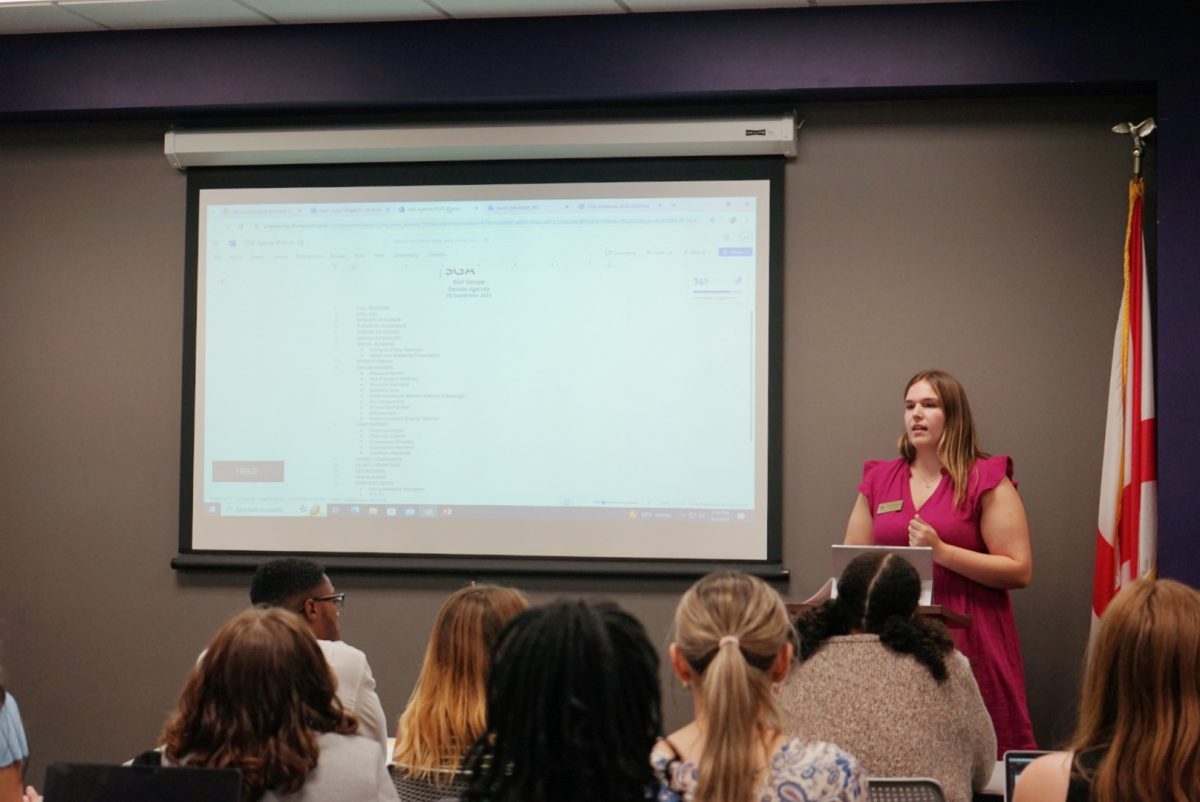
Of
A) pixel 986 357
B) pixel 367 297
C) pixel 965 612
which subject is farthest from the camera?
pixel 367 297

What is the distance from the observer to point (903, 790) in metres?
2.18

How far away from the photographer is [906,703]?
2449mm

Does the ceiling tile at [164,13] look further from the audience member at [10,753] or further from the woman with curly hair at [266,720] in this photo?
the woman with curly hair at [266,720]

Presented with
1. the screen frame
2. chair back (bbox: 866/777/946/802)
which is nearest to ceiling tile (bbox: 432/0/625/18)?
the screen frame

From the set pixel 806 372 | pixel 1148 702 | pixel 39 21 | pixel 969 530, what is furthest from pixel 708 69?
pixel 1148 702

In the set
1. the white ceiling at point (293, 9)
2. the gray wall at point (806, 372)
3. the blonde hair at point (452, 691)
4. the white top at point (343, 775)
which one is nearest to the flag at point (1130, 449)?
the gray wall at point (806, 372)

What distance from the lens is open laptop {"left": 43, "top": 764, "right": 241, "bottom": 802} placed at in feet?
6.15

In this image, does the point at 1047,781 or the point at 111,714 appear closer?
the point at 1047,781

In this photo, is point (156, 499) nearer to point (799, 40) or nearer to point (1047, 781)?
point (799, 40)

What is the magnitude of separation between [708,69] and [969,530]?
5.79ft

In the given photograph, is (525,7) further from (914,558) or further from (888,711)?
(888,711)

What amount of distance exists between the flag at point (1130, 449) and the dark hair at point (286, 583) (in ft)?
8.12

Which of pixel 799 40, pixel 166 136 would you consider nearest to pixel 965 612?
pixel 799 40

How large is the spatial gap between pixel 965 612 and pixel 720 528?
96 centimetres
